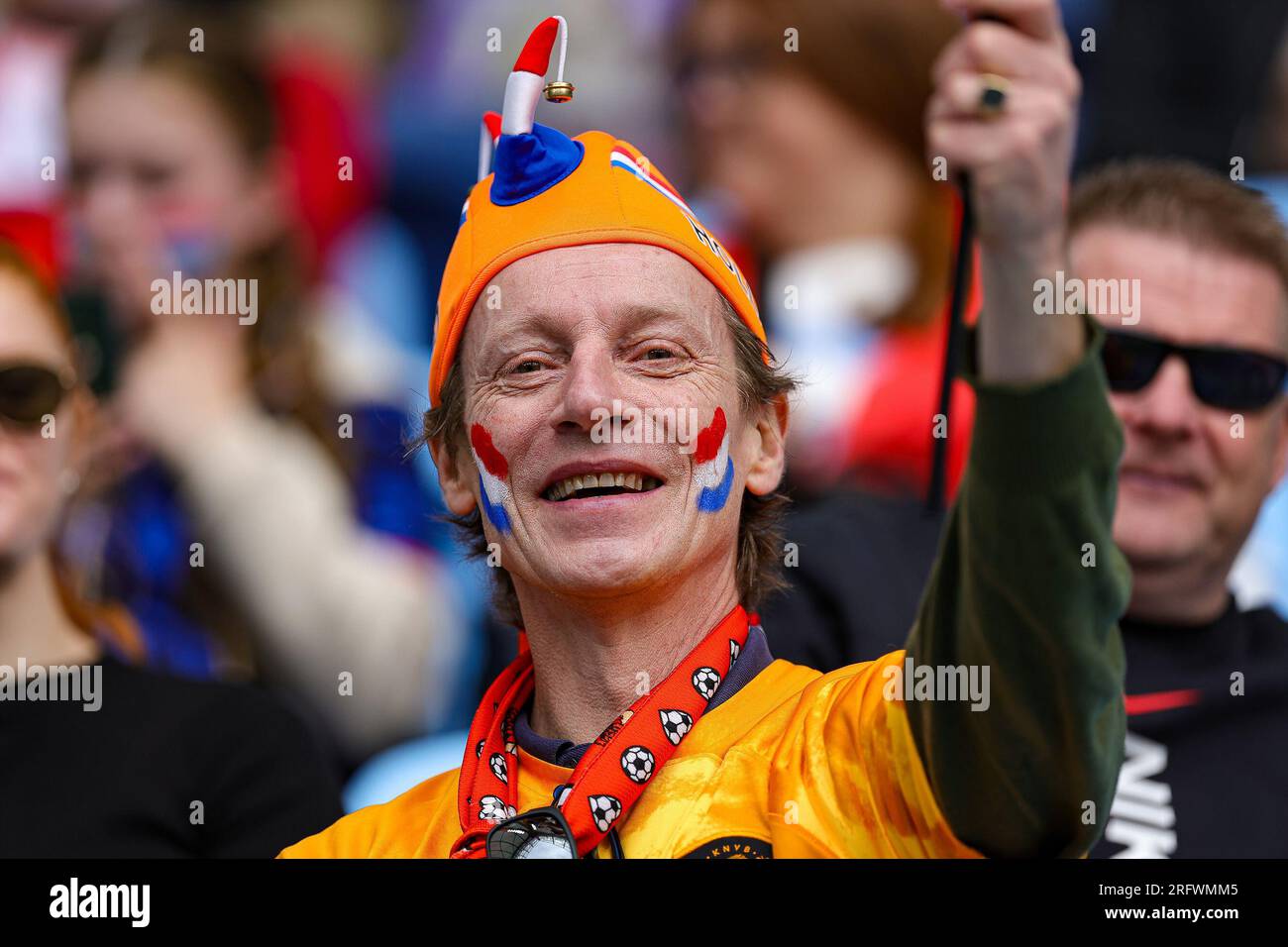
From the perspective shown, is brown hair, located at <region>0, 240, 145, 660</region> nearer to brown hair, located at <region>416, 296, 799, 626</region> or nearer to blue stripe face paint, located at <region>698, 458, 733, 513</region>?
brown hair, located at <region>416, 296, 799, 626</region>

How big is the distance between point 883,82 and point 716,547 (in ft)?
8.76

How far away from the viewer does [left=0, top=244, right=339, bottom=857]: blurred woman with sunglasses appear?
359cm

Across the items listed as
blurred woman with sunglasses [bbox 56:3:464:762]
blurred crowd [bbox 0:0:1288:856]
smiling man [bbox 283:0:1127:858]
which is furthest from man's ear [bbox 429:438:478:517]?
blurred woman with sunglasses [bbox 56:3:464:762]

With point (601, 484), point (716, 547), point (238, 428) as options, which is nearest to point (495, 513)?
point (601, 484)

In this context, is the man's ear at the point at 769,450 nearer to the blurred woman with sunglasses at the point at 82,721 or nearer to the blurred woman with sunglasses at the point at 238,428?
the blurred woman with sunglasses at the point at 82,721

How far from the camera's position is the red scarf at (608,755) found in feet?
8.50

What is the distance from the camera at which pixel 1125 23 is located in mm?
5898

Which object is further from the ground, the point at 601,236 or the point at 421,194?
the point at 421,194

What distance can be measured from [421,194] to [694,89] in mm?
1257

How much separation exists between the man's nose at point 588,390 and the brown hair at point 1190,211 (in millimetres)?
1730

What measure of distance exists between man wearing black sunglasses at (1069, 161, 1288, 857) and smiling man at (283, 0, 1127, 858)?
1.07 meters

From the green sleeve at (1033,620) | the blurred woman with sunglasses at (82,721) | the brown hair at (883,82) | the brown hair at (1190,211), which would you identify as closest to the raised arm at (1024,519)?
the green sleeve at (1033,620)
